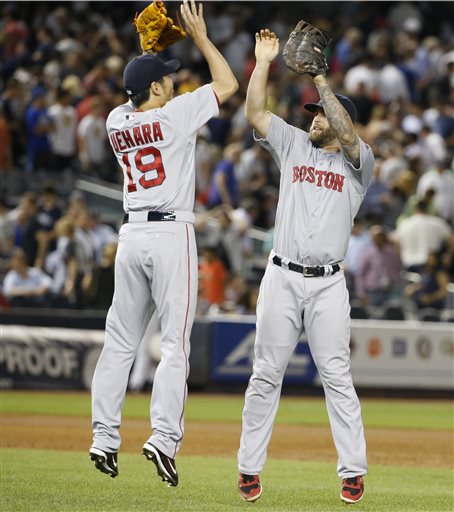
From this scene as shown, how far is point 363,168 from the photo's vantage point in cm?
755

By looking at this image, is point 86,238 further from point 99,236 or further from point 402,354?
point 402,354

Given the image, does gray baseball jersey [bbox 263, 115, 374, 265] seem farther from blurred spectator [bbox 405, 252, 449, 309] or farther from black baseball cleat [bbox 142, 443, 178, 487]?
blurred spectator [bbox 405, 252, 449, 309]

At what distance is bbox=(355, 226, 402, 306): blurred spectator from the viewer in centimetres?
1769

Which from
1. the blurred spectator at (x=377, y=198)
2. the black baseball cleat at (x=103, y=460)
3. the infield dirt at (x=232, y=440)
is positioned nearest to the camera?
the black baseball cleat at (x=103, y=460)

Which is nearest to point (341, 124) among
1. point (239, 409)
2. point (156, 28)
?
point (156, 28)

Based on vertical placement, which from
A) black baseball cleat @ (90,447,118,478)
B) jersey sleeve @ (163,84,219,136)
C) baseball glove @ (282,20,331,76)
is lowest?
black baseball cleat @ (90,447,118,478)

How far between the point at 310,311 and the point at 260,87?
4.52ft

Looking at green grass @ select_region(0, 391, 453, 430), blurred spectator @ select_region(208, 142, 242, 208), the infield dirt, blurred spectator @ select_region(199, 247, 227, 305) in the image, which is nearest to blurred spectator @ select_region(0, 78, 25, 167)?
blurred spectator @ select_region(208, 142, 242, 208)

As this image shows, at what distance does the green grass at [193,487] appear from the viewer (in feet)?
22.9

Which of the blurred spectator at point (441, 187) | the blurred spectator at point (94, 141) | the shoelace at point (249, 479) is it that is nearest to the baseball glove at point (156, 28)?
the shoelace at point (249, 479)

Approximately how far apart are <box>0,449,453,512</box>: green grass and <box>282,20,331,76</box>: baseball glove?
259 centimetres

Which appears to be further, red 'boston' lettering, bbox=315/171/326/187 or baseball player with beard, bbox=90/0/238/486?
red 'boston' lettering, bbox=315/171/326/187

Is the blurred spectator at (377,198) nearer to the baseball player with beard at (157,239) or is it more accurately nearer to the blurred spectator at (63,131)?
the blurred spectator at (63,131)

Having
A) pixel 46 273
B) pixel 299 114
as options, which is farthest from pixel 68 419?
pixel 299 114
